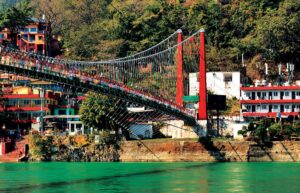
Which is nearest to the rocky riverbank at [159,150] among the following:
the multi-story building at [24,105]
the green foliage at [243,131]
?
the green foliage at [243,131]

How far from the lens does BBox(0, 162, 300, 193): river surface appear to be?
47.2 meters

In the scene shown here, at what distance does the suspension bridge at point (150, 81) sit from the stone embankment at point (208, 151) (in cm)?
203

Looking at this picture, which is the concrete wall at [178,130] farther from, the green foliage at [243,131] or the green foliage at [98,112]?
the green foliage at [98,112]

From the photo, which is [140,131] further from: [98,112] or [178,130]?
[98,112]

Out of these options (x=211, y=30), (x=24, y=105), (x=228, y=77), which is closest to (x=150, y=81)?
(x=228, y=77)

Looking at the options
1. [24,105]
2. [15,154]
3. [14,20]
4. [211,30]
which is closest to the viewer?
[15,154]

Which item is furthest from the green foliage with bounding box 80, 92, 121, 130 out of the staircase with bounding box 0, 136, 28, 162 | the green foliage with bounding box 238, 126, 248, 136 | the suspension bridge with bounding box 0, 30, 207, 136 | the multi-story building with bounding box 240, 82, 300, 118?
the multi-story building with bounding box 240, 82, 300, 118

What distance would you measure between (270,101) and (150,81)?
961cm

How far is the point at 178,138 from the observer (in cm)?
7150

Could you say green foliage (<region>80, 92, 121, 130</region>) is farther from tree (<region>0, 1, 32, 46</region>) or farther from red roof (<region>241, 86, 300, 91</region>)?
tree (<region>0, 1, 32, 46</region>)

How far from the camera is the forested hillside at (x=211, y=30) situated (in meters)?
84.1

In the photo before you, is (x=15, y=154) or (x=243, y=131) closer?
(x=243, y=131)

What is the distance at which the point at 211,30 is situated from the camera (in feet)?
298

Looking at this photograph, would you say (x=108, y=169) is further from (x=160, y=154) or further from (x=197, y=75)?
(x=197, y=75)
